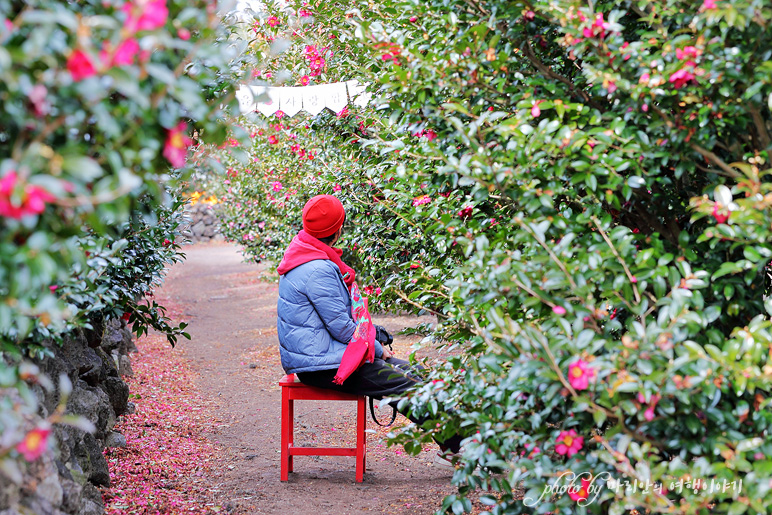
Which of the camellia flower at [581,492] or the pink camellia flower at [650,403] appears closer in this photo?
the pink camellia flower at [650,403]

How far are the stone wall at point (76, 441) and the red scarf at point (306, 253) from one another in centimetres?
109

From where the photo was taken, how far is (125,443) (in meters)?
3.91

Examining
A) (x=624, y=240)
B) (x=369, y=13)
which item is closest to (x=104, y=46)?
(x=624, y=240)

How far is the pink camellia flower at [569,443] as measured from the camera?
1.78 meters

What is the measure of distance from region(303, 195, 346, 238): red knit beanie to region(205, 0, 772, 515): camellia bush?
1.05 metres

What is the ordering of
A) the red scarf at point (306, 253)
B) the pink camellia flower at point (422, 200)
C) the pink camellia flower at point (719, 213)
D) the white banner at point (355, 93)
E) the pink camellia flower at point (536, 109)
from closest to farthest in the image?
the pink camellia flower at point (719, 213), the pink camellia flower at point (536, 109), the pink camellia flower at point (422, 200), the red scarf at point (306, 253), the white banner at point (355, 93)

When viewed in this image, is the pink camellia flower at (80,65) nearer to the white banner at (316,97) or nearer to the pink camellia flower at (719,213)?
the pink camellia flower at (719,213)

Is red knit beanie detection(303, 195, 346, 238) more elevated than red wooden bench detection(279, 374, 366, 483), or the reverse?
red knit beanie detection(303, 195, 346, 238)

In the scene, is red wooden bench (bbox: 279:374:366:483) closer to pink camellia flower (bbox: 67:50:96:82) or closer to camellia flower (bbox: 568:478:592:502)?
camellia flower (bbox: 568:478:592:502)

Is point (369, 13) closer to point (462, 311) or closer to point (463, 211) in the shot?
point (463, 211)

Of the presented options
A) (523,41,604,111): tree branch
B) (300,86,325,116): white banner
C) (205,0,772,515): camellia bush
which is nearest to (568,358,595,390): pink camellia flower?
(205,0,772,515): camellia bush

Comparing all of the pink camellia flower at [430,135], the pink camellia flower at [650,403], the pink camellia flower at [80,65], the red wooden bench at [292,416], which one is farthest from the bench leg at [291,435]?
the pink camellia flower at [80,65]

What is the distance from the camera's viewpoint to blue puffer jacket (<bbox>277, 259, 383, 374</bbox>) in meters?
3.35

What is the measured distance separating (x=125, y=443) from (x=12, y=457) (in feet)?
8.21
